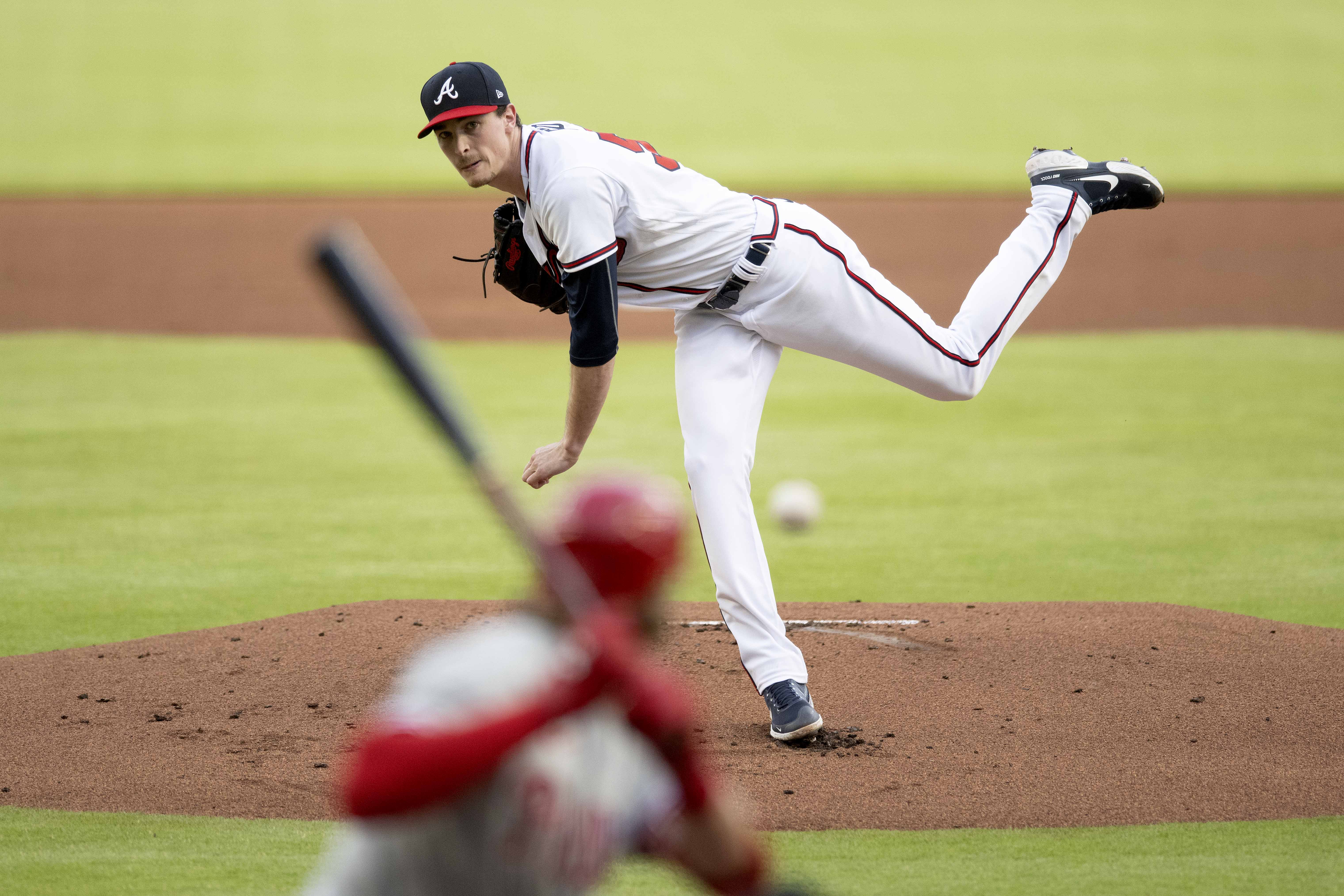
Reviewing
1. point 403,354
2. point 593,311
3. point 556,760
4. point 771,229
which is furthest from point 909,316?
point 556,760

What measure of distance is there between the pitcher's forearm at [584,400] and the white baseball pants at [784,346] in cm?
30

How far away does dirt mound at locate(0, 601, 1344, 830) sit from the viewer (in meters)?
3.97

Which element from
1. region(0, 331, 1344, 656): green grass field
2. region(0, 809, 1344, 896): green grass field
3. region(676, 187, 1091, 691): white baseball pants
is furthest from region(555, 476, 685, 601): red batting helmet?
region(0, 331, 1344, 656): green grass field

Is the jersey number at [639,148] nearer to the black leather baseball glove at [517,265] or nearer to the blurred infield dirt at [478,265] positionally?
the black leather baseball glove at [517,265]

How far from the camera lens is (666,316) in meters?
17.9


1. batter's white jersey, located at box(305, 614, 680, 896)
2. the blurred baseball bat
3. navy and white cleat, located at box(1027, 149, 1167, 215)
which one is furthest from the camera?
navy and white cleat, located at box(1027, 149, 1167, 215)

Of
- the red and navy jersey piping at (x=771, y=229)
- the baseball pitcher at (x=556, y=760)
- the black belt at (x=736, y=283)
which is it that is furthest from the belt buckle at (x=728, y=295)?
the baseball pitcher at (x=556, y=760)

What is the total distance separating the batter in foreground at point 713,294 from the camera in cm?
413

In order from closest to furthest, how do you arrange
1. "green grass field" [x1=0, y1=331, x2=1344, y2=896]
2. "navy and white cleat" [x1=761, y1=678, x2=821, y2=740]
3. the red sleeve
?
1. the red sleeve
2. "green grass field" [x1=0, y1=331, x2=1344, y2=896]
3. "navy and white cleat" [x1=761, y1=678, x2=821, y2=740]

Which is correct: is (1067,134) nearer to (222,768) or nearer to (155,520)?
(155,520)

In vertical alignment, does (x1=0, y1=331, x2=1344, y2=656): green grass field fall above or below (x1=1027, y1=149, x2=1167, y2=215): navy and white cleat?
below

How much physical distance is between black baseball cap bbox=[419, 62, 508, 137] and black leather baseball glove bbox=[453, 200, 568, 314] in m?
0.41

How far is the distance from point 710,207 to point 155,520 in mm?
4659

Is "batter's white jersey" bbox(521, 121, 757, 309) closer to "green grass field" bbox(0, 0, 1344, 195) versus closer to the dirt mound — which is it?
the dirt mound
